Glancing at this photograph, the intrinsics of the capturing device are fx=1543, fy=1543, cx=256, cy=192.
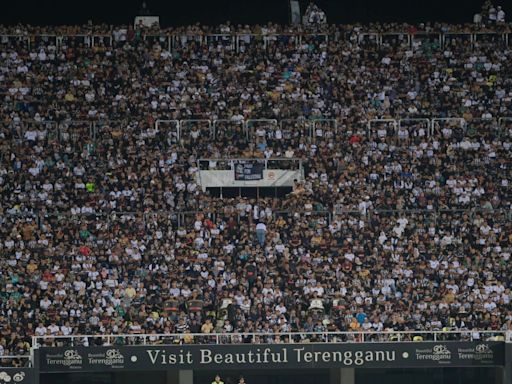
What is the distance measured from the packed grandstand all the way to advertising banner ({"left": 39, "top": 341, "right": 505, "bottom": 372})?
1.09 metres

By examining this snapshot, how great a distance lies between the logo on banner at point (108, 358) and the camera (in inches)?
1499

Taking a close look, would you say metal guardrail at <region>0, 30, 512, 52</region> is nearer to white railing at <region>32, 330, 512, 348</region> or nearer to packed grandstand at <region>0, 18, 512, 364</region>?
packed grandstand at <region>0, 18, 512, 364</region>

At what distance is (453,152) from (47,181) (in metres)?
12.3

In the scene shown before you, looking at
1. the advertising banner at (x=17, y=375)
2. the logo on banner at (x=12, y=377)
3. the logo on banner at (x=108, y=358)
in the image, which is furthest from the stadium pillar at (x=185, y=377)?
the logo on banner at (x=12, y=377)

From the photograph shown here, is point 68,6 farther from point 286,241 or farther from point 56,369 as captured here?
point 56,369

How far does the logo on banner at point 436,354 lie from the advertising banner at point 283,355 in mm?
25

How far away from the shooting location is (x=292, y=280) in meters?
41.6

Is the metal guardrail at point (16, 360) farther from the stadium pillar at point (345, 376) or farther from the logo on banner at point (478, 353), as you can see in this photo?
the logo on banner at point (478, 353)

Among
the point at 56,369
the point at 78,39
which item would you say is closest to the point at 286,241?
the point at 56,369

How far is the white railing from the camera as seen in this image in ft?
126

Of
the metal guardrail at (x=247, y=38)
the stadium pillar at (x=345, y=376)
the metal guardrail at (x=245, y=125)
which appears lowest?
the stadium pillar at (x=345, y=376)

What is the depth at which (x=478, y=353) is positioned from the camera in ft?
125

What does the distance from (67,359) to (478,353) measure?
1015 cm

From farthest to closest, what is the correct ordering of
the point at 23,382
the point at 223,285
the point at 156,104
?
the point at 156,104 < the point at 223,285 < the point at 23,382
